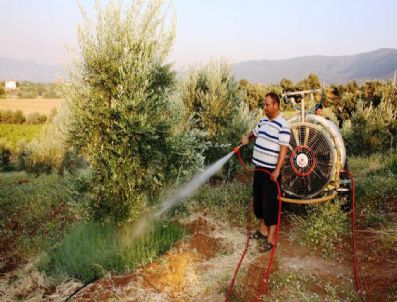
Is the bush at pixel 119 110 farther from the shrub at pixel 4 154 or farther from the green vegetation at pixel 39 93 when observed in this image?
the shrub at pixel 4 154

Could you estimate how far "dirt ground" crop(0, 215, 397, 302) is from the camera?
4.48 metres

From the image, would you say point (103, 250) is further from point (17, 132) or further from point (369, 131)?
point (17, 132)

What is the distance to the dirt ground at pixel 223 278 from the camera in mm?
4480

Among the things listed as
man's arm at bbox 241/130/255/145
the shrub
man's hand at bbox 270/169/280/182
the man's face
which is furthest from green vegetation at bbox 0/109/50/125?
man's hand at bbox 270/169/280/182

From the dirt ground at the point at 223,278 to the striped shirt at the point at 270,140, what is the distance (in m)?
1.44

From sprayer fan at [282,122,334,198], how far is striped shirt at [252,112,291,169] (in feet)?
3.29

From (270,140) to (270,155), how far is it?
0.77ft

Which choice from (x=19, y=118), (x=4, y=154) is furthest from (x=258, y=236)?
(x=19, y=118)

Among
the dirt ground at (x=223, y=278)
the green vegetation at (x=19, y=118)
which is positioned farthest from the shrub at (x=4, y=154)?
the dirt ground at (x=223, y=278)

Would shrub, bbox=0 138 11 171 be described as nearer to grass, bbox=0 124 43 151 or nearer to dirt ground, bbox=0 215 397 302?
grass, bbox=0 124 43 151

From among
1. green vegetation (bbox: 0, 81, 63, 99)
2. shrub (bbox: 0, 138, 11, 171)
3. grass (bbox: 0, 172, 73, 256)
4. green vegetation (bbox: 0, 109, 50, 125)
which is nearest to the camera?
green vegetation (bbox: 0, 81, 63, 99)

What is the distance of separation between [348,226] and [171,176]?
322cm

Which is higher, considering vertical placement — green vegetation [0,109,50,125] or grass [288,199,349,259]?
green vegetation [0,109,50,125]

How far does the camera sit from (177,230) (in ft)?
21.0
